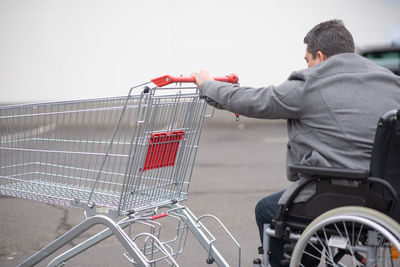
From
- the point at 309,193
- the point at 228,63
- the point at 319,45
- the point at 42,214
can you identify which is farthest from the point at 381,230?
the point at 228,63

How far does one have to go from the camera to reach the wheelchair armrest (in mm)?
2533

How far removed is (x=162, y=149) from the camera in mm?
3146

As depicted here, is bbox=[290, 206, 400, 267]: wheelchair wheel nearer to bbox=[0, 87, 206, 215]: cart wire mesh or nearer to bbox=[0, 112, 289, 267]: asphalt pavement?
bbox=[0, 87, 206, 215]: cart wire mesh

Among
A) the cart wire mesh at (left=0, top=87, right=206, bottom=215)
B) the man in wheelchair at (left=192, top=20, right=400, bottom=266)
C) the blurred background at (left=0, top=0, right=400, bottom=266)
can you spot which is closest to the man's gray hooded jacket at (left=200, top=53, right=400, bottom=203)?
the man in wheelchair at (left=192, top=20, right=400, bottom=266)

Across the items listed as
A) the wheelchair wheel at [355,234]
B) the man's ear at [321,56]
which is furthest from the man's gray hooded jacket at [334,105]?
the wheelchair wheel at [355,234]

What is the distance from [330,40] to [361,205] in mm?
865

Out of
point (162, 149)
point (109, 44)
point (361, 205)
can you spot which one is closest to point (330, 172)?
point (361, 205)

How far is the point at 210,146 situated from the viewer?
31.6 feet

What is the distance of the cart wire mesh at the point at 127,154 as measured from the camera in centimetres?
298

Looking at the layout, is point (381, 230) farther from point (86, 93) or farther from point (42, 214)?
point (86, 93)

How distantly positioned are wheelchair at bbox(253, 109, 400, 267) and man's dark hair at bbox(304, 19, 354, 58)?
A: 1.66 ft

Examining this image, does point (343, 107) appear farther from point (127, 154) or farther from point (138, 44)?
point (138, 44)

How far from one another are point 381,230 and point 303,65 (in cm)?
1124

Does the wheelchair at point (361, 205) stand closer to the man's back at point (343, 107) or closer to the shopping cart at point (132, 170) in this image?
the man's back at point (343, 107)
